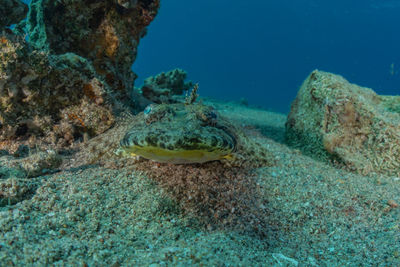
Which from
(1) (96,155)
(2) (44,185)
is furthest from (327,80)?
(2) (44,185)

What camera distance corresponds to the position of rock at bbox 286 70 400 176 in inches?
177

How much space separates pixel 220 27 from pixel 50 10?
13577cm

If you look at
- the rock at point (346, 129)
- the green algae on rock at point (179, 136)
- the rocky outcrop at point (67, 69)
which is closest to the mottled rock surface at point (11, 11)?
the rocky outcrop at point (67, 69)

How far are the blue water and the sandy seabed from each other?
89.3 metres

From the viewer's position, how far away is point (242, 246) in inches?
84.7

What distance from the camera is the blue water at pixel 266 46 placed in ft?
324

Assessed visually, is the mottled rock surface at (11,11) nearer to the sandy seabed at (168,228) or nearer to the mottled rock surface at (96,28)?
the mottled rock surface at (96,28)

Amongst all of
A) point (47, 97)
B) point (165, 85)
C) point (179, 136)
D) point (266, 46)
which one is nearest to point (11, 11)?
point (47, 97)

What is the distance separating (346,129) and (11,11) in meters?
7.18

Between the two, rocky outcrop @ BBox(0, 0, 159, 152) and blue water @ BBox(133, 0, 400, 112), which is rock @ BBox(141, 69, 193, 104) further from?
blue water @ BBox(133, 0, 400, 112)

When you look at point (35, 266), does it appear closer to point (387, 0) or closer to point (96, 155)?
point (96, 155)

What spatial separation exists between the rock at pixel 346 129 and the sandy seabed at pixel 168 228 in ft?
4.09

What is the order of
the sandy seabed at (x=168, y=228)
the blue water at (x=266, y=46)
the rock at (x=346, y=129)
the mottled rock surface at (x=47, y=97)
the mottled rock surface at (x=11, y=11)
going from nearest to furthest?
the sandy seabed at (x=168, y=228), the mottled rock surface at (x=47, y=97), the mottled rock surface at (x=11, y=11), the rock at (x=346, y=129), the blue water at (x=266, y=46)

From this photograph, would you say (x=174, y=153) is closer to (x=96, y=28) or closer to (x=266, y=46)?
(x=96, y=28)
